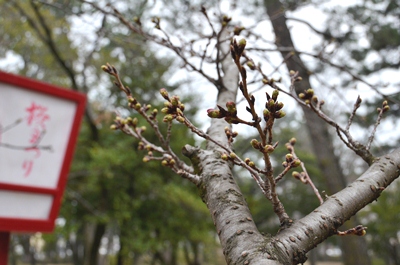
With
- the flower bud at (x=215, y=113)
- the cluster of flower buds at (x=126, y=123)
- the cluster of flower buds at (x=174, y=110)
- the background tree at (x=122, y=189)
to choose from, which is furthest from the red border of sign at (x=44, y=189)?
the flower bud at (x=215, y=113)

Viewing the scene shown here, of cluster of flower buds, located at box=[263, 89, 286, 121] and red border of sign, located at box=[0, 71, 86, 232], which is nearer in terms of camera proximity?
cluster of flower buds, located at box=[263, 89, 286, 121]

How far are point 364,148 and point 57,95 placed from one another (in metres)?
3.31

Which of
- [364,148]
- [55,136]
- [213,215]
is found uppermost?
[55,136]

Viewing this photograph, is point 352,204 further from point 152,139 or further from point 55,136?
point 152,139

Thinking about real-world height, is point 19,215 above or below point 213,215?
above

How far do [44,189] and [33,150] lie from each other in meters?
0.43

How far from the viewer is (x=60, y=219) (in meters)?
6.12

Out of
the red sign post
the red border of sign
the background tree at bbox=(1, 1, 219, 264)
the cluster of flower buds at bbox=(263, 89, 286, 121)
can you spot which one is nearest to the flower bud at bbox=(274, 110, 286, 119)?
the cluster of flower buds at bbox=(263, 89, 286, 121)

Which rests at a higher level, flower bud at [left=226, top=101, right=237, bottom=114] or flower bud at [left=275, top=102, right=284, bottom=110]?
flower bud at [left=275, top=102, right=284, bottom=110]

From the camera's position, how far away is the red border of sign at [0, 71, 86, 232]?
282cm

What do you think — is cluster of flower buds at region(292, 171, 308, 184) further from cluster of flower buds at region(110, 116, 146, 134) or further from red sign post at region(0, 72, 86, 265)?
red sign post at region(0, 72, 86, 265)

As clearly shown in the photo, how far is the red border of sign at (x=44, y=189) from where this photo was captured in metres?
2.82

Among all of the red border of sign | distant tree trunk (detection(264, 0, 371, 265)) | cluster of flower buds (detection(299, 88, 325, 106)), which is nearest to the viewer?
cluster of flower buds (detection(299, 88, 325, 106))

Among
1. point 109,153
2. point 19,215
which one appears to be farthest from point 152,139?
point 19,215
